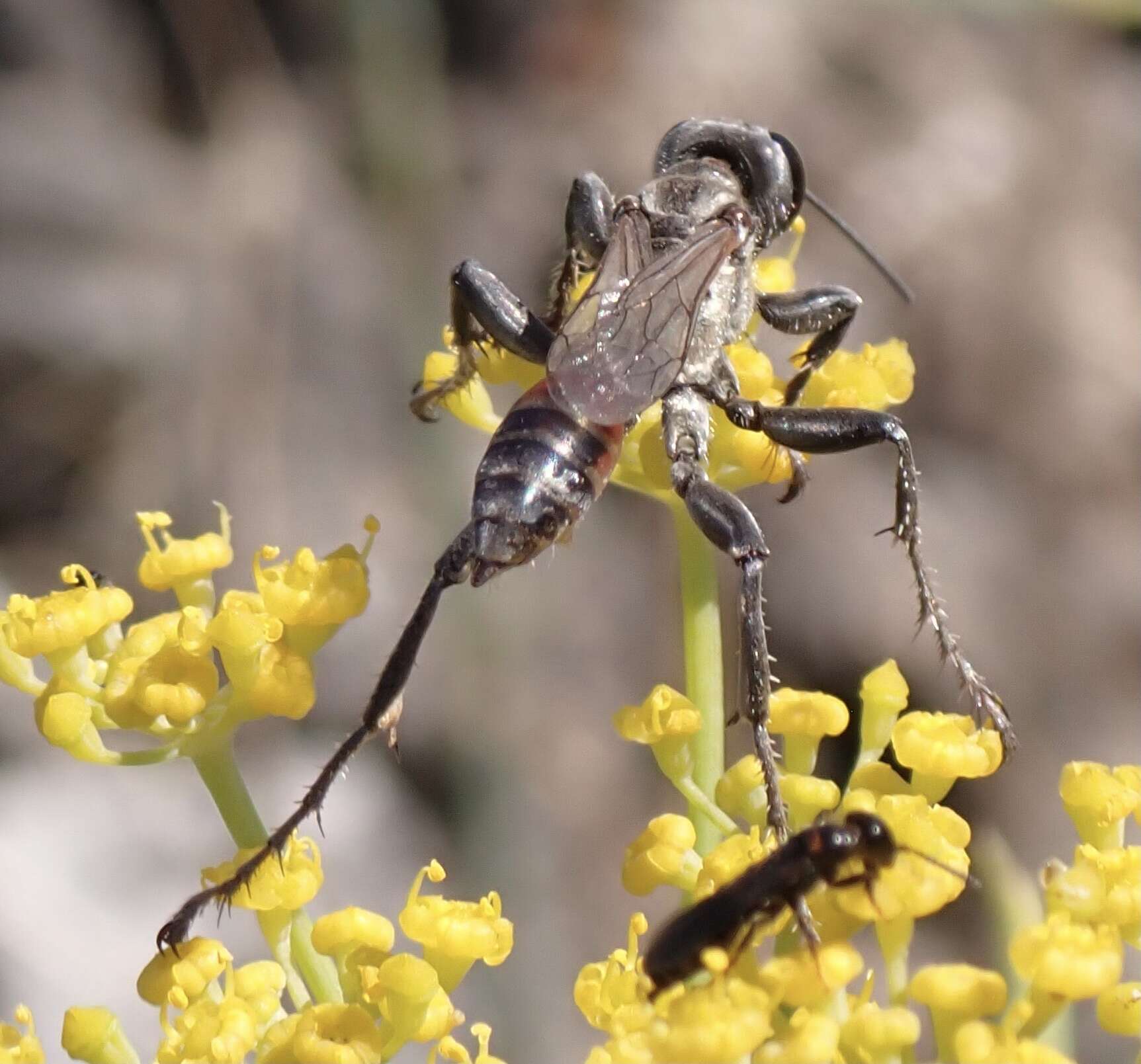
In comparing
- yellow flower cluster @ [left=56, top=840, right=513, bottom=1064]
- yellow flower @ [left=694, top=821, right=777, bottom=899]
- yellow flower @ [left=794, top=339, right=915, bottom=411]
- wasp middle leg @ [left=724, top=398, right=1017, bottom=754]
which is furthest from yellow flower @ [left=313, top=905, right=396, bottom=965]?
yellow flower @ [left=794, top=339, right=915, bottom=411]

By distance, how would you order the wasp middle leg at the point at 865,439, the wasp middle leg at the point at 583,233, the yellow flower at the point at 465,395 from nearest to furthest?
the wasp middle leg at the point at 865,439
the yellow flower at the point at 465,395
the wasp middle leg at the point at 583,233

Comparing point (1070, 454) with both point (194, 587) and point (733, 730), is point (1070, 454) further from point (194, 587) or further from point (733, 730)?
point (194, 587)

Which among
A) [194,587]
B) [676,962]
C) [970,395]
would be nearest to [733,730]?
[970,395]

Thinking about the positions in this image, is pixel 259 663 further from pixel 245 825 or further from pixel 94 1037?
pixel 94 1037

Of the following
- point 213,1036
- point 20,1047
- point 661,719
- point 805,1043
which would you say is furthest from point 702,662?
point 20,1047

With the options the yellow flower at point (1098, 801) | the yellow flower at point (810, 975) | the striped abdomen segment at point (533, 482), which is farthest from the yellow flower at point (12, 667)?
the yellow flower at point (1098, 801)

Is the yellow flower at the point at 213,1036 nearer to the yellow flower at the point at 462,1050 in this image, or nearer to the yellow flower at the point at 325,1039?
the yellow flower at the point at 325,1039

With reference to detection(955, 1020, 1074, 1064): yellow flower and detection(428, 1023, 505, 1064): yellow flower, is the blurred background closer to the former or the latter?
detection(428, 1023, 505, 1064): yellow flower
